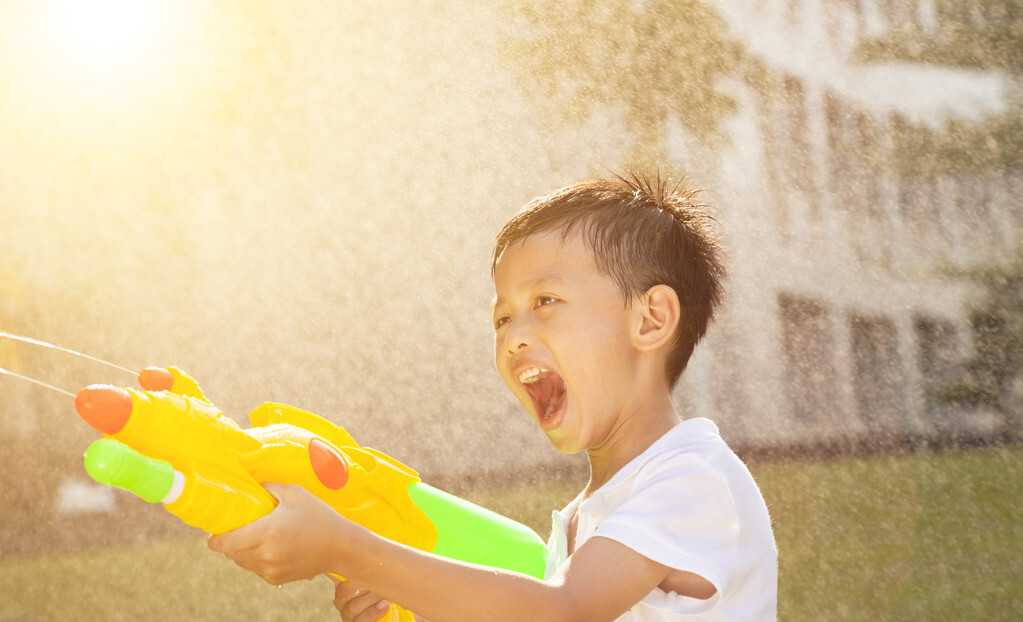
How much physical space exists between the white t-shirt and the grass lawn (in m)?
1.14

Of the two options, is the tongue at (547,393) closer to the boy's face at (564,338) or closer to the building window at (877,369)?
the boy's face at (564,338)

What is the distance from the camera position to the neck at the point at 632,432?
1.09 m

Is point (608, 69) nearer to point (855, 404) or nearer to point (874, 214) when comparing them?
point (874, 214)

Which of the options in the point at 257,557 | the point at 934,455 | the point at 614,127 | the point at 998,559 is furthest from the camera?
the point at 614,127

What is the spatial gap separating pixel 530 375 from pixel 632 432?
111mm

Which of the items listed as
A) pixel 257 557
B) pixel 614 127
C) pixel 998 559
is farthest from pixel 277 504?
pixel 614 127

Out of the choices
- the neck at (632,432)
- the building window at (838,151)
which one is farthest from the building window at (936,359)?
the neck at (632,432)

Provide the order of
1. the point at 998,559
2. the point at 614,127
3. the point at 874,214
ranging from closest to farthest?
1. the point at 998,559
2. the point at 614,127
3. the point at 874,214

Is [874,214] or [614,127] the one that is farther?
[874,214]

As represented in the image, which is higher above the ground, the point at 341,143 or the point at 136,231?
the point at 341,143

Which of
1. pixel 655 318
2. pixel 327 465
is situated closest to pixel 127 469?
pixel 327 465

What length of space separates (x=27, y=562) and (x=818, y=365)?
454cm

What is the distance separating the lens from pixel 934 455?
181 inches

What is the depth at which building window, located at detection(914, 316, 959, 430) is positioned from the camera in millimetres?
6282
